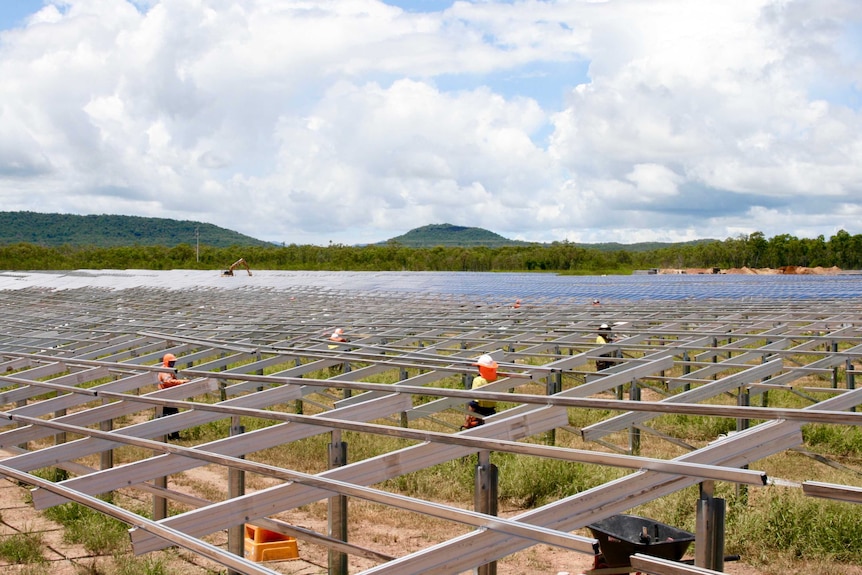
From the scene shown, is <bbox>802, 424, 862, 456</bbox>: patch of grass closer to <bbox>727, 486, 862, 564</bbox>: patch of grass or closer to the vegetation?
<bbox>727, 486, 862, 564</bbox>: patch of grass

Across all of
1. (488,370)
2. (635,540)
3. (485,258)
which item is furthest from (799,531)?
(485,258)

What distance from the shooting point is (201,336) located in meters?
23.8

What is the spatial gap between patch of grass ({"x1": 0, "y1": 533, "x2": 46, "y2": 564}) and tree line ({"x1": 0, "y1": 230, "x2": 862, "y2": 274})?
273ft

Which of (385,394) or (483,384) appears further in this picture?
(385,394)

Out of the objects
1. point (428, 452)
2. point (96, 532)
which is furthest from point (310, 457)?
point (428, 452)

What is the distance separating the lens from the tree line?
96.1m

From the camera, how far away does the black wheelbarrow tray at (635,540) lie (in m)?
7.13

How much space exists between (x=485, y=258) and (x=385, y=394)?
3568 inches

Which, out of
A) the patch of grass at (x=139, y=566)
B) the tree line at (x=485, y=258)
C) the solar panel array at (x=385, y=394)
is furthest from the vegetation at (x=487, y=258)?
the patch of grass at (x=139, y=566)

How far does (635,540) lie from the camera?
8.15 metres

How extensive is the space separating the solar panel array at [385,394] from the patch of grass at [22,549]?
99 centimetres

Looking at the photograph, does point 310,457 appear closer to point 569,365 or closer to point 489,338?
point 569,365

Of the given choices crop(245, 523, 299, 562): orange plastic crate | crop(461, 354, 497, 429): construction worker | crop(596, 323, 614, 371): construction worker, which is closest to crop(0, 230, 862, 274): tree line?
crop(596, 323, 614, 371): construction worker

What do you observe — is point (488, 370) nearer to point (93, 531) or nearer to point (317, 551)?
point (317, 551)
